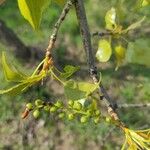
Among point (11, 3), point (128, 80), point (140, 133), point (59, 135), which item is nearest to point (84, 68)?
point (128, 80)

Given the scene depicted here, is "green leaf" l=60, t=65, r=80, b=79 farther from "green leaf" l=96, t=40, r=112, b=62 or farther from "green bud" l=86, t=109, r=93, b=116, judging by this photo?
"green leaf" l=96, t=40, r=112, b=62

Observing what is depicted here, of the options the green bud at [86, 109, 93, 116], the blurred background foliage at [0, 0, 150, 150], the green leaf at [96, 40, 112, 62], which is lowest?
the blurred background foliage at [0, 0, 150, 150]

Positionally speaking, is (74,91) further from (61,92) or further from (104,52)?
(61,92)

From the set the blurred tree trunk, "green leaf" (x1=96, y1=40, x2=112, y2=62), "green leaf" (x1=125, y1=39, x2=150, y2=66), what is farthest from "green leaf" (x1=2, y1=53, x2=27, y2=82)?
the blurred tree trunk

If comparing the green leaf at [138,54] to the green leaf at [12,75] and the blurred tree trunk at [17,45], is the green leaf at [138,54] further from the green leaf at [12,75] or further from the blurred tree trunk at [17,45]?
the blurred tree trunk at [17,45]

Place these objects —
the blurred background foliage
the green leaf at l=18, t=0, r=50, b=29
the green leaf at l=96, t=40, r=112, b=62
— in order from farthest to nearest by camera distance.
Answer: the blurred background foliage < the green leaf at l=96, t=40, r=112, b=62 < the green leaf at l=18, t=0, r=50, b=29

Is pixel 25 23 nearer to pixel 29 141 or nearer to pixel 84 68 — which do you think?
pixel 84 68

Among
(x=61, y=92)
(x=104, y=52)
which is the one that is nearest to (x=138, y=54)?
(x=104, y=52)
